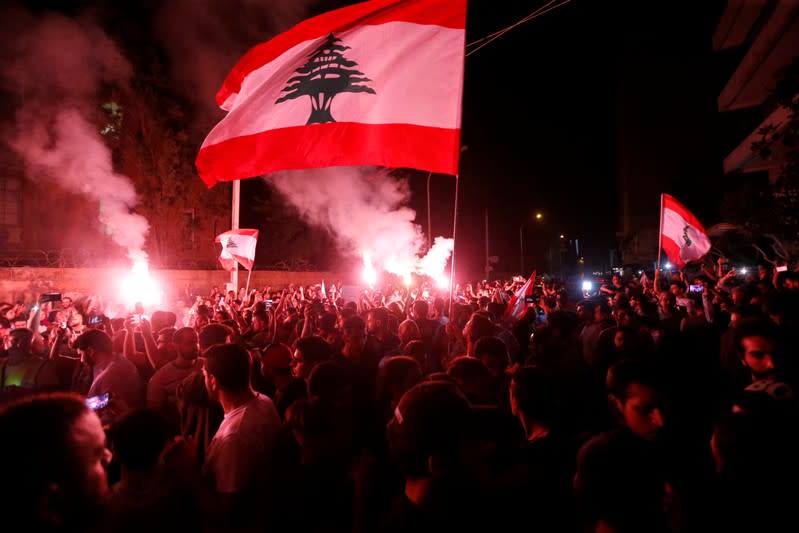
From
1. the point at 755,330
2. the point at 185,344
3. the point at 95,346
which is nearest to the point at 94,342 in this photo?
the point at 95,346

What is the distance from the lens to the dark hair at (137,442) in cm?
213

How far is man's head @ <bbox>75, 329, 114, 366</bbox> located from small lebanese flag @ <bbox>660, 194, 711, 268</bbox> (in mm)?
9165

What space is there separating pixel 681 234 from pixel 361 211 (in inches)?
909

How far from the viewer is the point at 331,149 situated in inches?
207

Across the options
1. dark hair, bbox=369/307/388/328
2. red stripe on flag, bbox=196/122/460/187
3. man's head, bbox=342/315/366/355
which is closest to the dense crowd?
man's head, bbox=342/315/366/355

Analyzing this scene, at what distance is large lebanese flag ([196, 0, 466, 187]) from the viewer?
16.1 ft

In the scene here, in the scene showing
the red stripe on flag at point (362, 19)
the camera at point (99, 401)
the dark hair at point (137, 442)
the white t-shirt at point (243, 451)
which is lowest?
the camera at point (99, 401)

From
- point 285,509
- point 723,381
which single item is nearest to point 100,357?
point 285,509

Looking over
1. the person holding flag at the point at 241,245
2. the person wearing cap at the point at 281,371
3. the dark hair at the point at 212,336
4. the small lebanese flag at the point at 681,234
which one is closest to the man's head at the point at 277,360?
the person wearing cap at the point at 281,371

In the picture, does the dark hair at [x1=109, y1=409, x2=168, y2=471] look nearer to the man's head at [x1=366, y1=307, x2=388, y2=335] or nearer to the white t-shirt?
the white t-shirt

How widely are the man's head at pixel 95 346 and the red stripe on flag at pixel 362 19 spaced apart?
11.0 feet

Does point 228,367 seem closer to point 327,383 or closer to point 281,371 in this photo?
point 327,383

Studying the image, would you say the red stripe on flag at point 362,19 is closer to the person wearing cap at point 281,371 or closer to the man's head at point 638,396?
the person wearing cap at point 281,371

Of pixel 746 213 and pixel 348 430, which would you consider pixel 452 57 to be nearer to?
pixel 348 430
